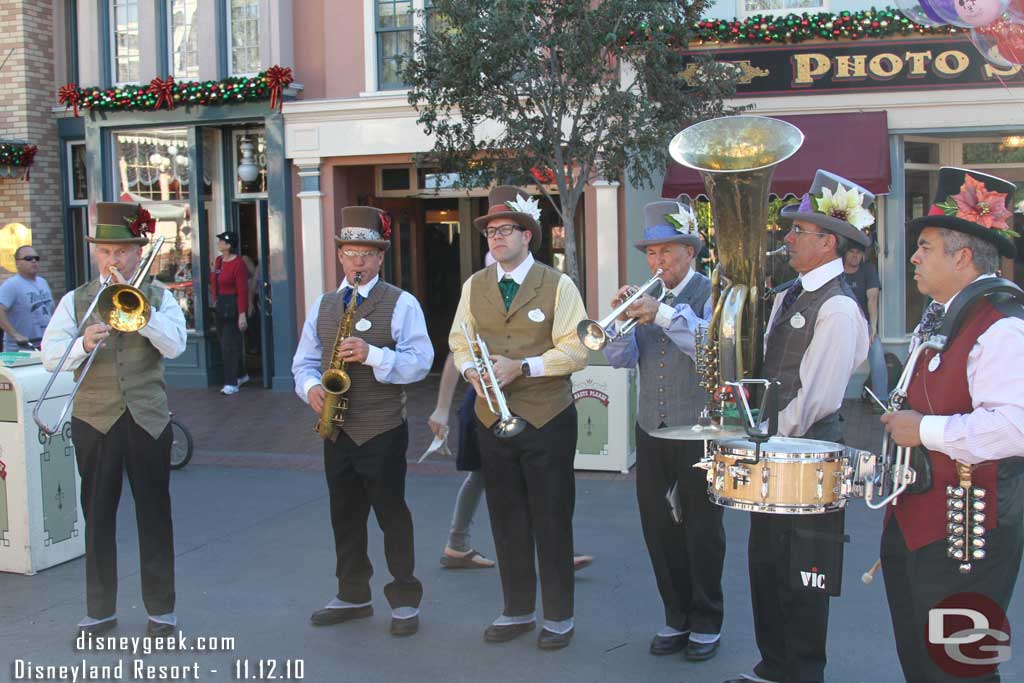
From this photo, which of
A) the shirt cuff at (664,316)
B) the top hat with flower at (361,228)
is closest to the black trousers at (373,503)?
the top hat with flower at (361,228)

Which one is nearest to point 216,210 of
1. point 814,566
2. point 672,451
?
point 672,451

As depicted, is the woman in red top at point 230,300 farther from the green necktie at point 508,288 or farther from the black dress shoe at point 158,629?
the green necktie at point 508,288

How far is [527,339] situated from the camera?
4.95 metres

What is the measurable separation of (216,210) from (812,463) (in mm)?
12448

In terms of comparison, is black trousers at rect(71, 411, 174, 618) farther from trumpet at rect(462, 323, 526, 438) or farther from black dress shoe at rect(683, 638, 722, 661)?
black dress shoe at rect(683, 638, 722, 661)

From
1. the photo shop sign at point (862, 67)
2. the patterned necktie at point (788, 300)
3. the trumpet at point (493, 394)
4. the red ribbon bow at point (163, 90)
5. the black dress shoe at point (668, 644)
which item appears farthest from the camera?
the red ribbon bow at point (163, 90)

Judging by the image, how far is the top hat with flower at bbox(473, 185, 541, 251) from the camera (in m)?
5.03

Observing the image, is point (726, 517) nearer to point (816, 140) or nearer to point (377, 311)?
A: point (377, 311)

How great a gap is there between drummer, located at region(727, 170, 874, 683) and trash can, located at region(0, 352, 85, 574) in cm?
416

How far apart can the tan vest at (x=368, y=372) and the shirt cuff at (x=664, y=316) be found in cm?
140

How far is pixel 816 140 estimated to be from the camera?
11.7 meters

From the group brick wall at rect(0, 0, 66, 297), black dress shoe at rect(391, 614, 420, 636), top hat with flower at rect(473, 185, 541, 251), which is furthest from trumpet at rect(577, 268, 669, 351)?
brick wall at rect(0, 0, 66, 297)

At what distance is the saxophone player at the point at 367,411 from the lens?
5.12 metres

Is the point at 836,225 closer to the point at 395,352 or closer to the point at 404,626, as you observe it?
the point at 395,352
